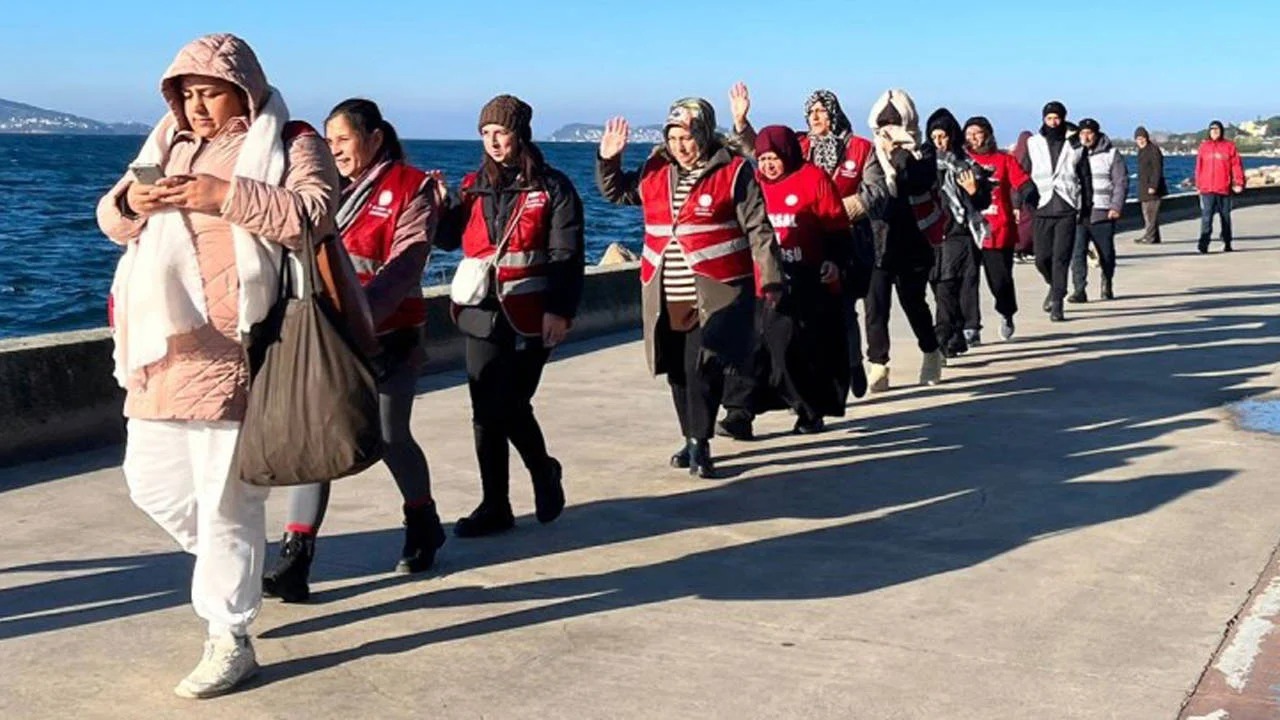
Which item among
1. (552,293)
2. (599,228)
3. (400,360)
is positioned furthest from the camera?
(599,228)

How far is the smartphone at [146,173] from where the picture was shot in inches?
166

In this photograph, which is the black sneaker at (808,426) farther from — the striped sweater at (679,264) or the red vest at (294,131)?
the red vest at (294,131)

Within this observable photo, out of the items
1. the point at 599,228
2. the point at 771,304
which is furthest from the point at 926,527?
the point at 599,228

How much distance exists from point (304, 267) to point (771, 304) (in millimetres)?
3184

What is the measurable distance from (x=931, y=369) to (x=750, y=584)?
475 centimetres

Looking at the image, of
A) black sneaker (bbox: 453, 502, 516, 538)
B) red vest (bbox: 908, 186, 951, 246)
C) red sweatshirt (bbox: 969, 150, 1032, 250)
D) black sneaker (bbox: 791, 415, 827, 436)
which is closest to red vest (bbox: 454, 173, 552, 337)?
black sneaker (bbox: 453, 502, 516, 538)

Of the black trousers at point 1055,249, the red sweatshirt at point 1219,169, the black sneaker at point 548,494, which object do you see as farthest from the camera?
the red sweatshirt at point 1219,169

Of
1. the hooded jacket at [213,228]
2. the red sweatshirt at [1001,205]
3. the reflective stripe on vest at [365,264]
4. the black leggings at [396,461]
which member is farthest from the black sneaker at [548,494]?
the red sweatshirt at [1001,205]

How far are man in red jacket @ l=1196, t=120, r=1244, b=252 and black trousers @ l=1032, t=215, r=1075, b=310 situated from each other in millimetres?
7555

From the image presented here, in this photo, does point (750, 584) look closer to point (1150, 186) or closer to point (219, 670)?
point (219, 670)

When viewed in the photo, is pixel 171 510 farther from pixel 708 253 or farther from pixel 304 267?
pixel 708 253

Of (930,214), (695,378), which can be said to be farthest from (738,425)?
(930,214)

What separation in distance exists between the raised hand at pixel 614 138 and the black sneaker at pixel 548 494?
1358 mm

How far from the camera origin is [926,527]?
21.2ft
